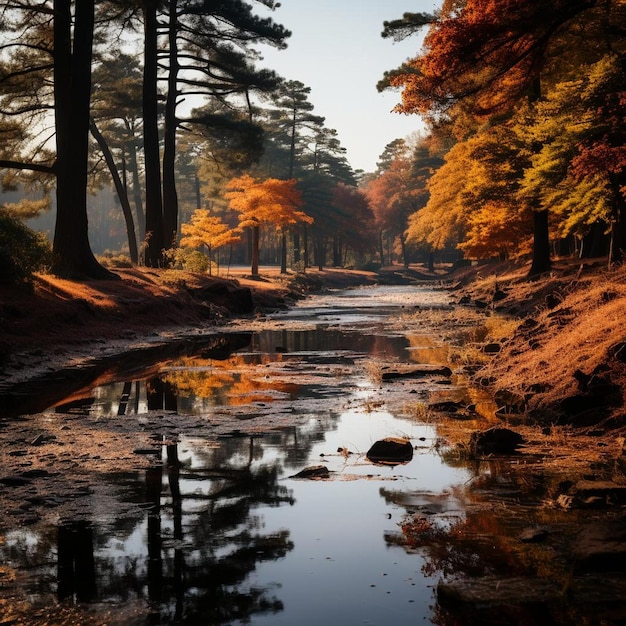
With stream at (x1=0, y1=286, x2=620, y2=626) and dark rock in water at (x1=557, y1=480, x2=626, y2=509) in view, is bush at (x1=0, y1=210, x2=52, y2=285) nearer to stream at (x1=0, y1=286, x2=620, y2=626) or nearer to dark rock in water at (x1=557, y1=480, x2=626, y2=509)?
stream at (x1=0, y1=286, x2=620, y2=626)

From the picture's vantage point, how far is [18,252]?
22375 millimetres

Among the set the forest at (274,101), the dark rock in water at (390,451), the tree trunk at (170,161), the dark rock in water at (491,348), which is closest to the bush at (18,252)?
the forest at (274,101)

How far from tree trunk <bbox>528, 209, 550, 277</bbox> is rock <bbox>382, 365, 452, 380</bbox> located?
21148 millimetres

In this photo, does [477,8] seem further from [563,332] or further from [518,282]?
[518,282]

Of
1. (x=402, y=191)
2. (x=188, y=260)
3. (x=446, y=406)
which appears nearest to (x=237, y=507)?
(x=446, y=406)

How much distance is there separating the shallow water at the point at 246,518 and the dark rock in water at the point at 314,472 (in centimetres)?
10

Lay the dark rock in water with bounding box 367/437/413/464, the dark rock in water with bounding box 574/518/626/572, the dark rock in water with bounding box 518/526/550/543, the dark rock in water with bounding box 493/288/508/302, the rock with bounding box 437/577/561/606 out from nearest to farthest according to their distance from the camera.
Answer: the rock with bounding box 437/577/561/606 → the dark rock in water with bounding box 574/518/626/572 → the dark rock in water with bounding box 518/526/550/543 → the dark rock in water with bounding box 367/437/413/464 → the dark rock in water with bounding box 493/288/508/302

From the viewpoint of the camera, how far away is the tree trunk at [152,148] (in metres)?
34.7

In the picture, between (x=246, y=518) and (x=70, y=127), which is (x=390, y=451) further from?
(x=70, y=127)

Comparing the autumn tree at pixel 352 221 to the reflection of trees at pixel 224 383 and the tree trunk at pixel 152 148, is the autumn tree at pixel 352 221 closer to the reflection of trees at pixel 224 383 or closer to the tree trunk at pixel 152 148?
the tree trunk at pixel 152 148

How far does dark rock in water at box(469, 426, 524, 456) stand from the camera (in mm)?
9180

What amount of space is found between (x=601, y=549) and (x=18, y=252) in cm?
1979

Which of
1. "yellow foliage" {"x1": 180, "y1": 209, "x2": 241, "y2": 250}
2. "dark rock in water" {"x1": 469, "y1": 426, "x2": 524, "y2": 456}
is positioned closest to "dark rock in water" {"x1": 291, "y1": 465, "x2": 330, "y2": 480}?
"dark rock in water" {"x1": 469, "y1": 426, "x2": 524, "y2": 456}

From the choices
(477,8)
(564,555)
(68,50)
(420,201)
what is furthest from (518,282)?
(420,201)
